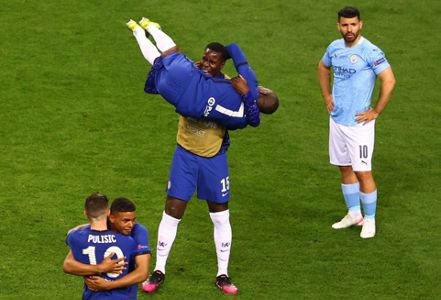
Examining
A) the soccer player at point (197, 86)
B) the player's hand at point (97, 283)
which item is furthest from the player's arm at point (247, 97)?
the player's hand at point (97, 283)

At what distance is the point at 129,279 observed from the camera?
8.41 meters

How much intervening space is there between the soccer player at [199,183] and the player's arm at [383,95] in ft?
5.37

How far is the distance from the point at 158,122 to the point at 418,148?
3148 millimetres

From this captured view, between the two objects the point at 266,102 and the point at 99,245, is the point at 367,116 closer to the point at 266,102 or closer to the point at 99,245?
the point at 266,102

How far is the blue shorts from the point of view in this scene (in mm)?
10578

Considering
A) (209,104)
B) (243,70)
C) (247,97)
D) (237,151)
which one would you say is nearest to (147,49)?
(209,104)

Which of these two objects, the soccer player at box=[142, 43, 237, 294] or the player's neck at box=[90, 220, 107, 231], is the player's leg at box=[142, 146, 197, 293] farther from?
the player's neck at box=[90, 220, 107, 231]

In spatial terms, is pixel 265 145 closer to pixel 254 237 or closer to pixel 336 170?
pixel 336 170

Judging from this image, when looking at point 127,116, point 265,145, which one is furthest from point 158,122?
point 265,145

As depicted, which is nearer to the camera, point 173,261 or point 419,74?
point 173,261

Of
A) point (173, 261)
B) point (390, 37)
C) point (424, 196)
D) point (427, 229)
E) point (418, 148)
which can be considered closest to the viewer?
point (173, 261)

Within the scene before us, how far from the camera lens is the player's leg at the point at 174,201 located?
10.6 m

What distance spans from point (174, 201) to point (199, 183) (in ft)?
0.91

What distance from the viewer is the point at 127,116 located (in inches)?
576
